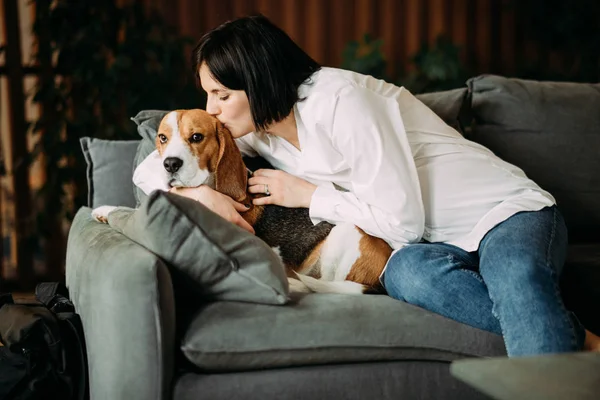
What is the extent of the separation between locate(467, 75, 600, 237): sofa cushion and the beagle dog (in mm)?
872

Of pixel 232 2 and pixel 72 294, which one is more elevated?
pixel 232 2

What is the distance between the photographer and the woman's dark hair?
1952 mm

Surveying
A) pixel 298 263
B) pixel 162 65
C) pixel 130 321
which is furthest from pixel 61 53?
pixel 130 321

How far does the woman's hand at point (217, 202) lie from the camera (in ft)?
6.32

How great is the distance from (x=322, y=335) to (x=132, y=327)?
44 centimetres

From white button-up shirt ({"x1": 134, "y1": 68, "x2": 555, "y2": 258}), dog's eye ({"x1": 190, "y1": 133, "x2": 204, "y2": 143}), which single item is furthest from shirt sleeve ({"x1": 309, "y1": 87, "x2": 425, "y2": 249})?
dog's eye ({"x1": 190, "y1": 133, "x2": 204, "y2": 143})

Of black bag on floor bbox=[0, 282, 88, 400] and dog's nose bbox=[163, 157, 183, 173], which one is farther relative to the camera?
dog's nose bbox=[163, 157, 183, 173]

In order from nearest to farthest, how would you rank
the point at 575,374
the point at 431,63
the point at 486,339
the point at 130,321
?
the point at 575,374 → the point at 130,321 → the point at 486,339 → the point at 431,63

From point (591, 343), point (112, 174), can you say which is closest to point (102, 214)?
point (112, 174)

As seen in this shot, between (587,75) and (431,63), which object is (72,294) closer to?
(431,63)

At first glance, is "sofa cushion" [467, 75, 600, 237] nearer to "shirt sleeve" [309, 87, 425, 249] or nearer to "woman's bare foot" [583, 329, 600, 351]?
"shirt sleeve" [309, 87, 425, 249]

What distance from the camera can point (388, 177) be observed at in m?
1.87

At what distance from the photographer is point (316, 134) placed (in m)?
2.00

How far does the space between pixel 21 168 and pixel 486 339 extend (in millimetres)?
2950
